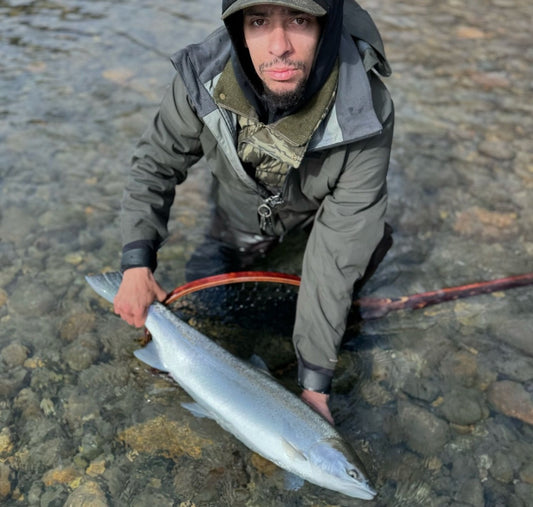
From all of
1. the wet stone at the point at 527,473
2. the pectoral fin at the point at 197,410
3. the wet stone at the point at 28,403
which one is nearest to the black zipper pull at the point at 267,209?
the pectoral fin at the point at 197,410

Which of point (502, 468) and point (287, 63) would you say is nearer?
point (287, 63)

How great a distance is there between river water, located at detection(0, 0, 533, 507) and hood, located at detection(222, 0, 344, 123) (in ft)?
5.79

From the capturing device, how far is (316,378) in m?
3.28

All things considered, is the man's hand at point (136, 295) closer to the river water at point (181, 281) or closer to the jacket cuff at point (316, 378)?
the river water at point (181, 281)

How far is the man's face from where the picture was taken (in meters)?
2.82

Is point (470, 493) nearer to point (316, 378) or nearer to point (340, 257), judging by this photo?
point (316, 378)

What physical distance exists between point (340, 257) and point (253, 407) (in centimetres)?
94

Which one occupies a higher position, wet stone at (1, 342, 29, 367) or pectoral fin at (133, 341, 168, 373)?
pectoral fin at (133, 341, 168, 373)

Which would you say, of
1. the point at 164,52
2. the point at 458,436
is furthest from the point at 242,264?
the point at 164,52

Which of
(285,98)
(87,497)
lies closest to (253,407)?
(87,497)

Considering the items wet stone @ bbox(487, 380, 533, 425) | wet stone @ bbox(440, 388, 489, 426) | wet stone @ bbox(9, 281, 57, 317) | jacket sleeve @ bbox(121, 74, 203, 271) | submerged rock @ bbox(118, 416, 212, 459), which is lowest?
submerged rock @ bbox(118, 416, 212, 459)

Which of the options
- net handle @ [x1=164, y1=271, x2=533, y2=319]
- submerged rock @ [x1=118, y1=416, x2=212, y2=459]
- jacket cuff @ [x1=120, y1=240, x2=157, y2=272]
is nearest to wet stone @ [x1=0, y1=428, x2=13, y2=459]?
submerged rock @ [x1=118, y1=416, x2=212, y2=459]

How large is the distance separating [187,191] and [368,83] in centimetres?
280

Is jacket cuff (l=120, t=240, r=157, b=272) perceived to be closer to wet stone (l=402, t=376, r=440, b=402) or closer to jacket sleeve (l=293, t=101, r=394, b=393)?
jacket sleeve (l=293, t=101, r=394, b=393)
